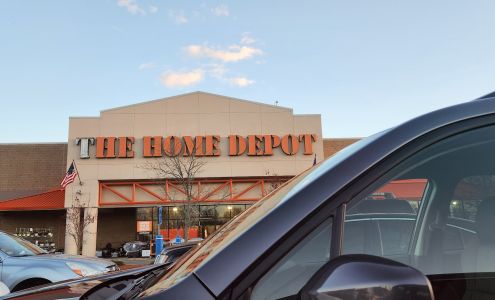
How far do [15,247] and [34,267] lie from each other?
0.77 m

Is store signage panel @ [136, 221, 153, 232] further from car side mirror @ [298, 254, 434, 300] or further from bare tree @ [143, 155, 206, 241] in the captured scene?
car side mirror @ [298, 254, 434, 300]

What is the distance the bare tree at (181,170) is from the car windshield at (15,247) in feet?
66.0

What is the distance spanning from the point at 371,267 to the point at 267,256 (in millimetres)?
284

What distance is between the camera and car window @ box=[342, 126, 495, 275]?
1.41m

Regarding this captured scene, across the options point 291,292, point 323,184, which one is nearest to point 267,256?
point 291,292

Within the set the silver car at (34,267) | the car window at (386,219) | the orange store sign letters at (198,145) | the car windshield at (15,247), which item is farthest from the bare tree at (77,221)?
the car window at (386,219)

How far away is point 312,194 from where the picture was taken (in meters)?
1.28

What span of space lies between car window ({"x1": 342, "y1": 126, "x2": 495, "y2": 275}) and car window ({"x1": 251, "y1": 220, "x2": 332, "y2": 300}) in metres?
0.07

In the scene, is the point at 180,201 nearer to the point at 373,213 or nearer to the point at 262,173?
the point at 262,173

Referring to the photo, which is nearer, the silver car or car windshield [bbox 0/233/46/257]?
the silver car

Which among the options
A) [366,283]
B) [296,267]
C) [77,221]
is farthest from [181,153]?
[366,283]

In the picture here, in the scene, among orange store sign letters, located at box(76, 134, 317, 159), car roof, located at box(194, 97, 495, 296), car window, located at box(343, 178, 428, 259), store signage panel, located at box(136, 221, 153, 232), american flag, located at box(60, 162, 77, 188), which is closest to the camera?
car roof, located at box(194, 97, 495, 296)

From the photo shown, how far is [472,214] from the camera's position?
1.60 m

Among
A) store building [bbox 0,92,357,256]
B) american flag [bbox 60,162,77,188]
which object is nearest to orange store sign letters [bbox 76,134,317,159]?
store building [bbox 0,92,357,256]
